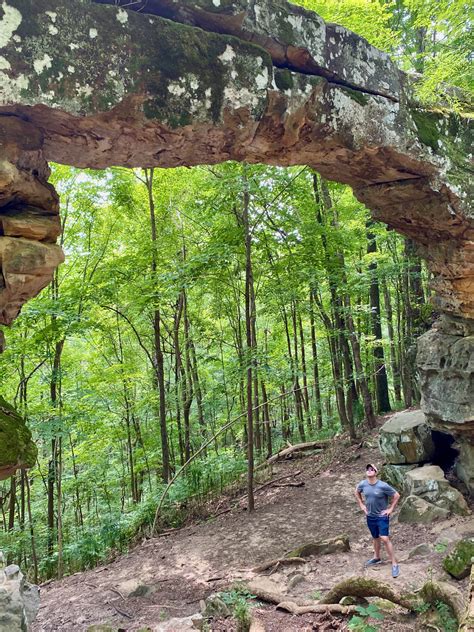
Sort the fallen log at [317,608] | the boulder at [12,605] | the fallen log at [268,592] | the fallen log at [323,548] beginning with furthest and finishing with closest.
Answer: the fallen log at [323,548] < the fallen log at [268,592] < the fallen log at [317,608] < the boulder at [12,605]

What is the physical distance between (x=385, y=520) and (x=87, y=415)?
6754 millimetres

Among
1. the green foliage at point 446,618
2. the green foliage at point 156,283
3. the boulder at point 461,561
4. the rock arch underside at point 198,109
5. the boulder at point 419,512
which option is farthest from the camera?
the green foliage at point 156,283

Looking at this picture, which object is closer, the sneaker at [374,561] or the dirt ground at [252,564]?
the dirt ground at [252,564]

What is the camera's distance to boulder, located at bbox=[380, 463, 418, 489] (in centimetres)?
841

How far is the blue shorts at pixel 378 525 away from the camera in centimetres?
604

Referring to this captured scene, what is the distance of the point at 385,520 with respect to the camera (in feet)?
19.8

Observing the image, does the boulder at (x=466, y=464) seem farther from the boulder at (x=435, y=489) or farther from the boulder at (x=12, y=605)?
the boulder at (x=12, y=605)

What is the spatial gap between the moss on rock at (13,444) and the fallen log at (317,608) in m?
3.51

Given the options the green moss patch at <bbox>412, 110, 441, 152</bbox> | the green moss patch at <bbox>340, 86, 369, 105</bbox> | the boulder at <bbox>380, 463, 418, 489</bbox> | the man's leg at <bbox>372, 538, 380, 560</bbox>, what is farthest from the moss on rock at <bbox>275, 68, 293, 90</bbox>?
the boulder at <bbox>380, 463, 418, 489</bbox>

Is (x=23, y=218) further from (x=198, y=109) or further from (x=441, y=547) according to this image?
(x=441, y=547)

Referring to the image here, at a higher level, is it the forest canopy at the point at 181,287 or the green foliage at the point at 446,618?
the forest canopy at the point at 181,287

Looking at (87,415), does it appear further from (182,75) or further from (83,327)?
(182,75)

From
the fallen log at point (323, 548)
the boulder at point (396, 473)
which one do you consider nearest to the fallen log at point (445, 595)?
the fallen log at point (323, 548)

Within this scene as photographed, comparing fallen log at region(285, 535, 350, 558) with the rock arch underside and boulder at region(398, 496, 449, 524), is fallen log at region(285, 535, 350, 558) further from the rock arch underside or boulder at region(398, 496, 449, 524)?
the rock arch underside
